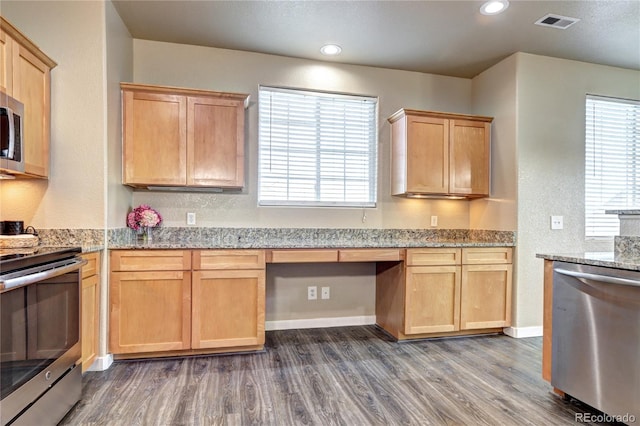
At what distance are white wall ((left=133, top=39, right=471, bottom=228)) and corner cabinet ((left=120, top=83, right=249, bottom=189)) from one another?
1.14ft

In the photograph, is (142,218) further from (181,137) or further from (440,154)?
(440,154)

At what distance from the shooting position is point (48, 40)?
8.09ft

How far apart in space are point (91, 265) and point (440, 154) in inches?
122

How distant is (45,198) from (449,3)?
3186 millimetres

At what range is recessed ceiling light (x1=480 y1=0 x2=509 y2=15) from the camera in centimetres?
257

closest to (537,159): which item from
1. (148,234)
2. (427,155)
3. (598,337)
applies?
(427,155)

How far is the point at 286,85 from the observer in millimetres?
3514

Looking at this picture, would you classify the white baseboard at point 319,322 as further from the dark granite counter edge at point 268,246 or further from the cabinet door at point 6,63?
the cabinet door at point 6,63

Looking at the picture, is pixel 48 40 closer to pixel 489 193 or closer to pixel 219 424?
pixel 219 424

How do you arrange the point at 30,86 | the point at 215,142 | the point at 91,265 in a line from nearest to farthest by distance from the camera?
the point at 30,86 → the point at 91,265 → the point at 215,142

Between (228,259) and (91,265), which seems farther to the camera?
(228,259)

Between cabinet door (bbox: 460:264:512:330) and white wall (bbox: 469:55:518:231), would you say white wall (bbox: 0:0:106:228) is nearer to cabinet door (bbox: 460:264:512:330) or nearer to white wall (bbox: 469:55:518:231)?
cabinet door (bbox: 460:264:512:330)

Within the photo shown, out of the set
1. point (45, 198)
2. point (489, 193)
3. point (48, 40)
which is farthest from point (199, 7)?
point (489, 193)

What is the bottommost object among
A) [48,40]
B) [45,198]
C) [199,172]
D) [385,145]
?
[45,198]
